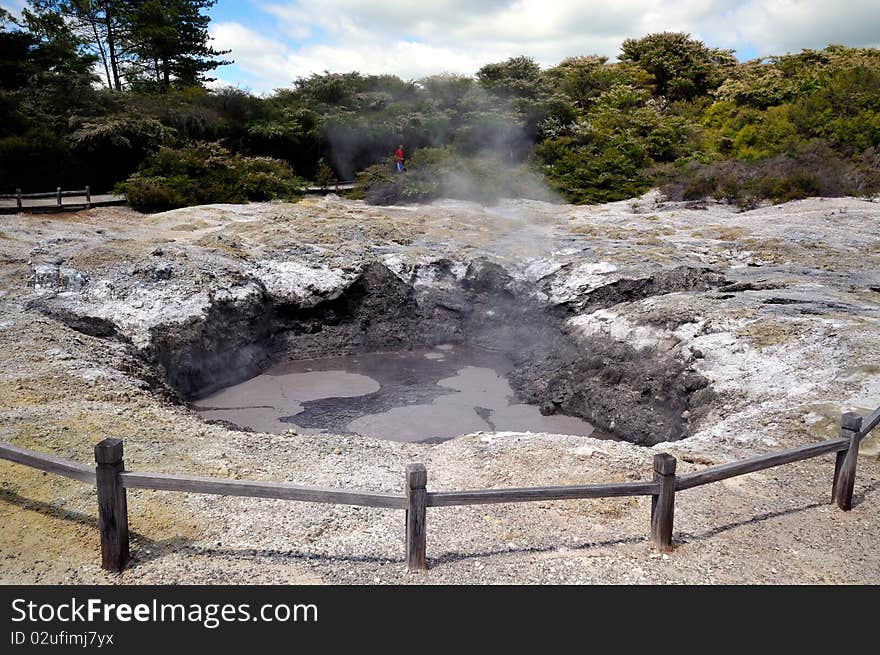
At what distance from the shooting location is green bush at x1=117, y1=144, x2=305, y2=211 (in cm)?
1981

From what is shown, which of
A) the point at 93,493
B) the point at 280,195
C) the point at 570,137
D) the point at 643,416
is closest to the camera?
the point at 93,493

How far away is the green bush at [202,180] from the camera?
1981 cm

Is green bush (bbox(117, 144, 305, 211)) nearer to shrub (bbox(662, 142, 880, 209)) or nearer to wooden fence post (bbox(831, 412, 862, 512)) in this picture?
shrub (bbox(662, 142, 880, 209))

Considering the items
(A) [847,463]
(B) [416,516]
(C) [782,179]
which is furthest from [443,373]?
(C) [782,179]

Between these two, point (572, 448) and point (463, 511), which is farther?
point (572, 448)

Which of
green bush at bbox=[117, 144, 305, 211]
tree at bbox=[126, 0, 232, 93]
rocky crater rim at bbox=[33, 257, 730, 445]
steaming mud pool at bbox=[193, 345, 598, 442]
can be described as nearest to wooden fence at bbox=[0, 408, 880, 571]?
rocky crater rim at bbox=[33, 257, 730, 445]

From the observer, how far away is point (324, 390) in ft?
40.8

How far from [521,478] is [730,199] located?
1730 centimetres

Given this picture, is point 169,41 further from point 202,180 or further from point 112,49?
point 202,180

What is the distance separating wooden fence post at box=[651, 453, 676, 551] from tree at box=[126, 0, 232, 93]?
3151 centimetres

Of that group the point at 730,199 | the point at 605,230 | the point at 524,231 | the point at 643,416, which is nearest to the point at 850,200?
the point at 730,199

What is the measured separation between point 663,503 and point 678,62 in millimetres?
36629
